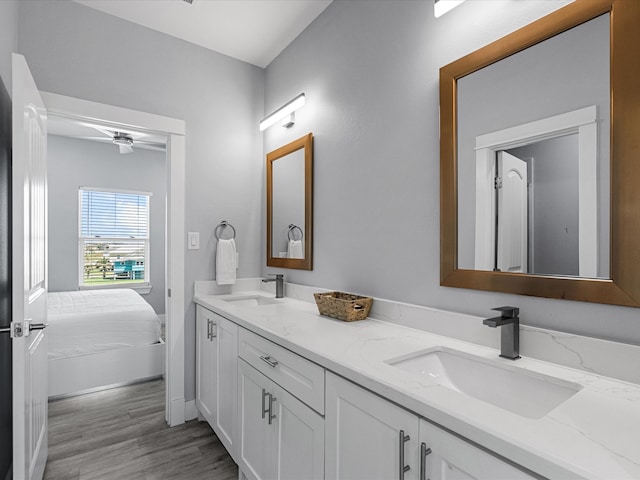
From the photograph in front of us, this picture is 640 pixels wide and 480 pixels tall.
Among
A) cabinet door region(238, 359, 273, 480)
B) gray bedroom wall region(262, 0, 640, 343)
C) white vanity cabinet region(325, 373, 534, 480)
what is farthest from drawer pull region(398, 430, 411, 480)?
cabinet door region(238, 359, 273, 480)

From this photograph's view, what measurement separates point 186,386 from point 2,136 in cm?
179

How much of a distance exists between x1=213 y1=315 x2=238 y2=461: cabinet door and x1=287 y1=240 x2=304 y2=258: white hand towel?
65 centimetres

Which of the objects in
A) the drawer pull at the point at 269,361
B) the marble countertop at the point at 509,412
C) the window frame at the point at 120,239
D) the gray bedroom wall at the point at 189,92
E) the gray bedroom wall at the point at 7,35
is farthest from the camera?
the window frame at the point at 120,239

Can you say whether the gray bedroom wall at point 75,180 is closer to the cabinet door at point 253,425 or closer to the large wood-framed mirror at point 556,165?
the cabinet door at point 253,425

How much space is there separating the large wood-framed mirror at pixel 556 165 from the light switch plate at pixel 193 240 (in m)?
1.74

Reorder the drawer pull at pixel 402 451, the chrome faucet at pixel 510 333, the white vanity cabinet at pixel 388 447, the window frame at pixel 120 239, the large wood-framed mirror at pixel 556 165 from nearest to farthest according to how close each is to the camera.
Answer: the white vanity cabinet at pixel 388 447
the drawer pull at pixel 402 451
the large wood-framed mirror at pixel 556 165
the chrome faucet at pixel 510 333
the window frame at pixel 120 239

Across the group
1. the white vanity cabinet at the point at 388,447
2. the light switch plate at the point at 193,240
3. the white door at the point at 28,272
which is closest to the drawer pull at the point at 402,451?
the white vanity cabinet at the point at 388,447

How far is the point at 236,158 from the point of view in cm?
270

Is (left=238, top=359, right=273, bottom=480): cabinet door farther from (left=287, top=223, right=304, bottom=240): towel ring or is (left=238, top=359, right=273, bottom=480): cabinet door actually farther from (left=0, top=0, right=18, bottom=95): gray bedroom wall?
(left=0, top=0, right=18, bottom=95): gray bedroom wall

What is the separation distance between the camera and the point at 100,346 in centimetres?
295

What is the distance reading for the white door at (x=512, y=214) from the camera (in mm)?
1190

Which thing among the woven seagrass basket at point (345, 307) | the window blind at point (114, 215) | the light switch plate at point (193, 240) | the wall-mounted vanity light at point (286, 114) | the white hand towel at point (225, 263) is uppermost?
the wall-mounted vanity light at point (286, 114)

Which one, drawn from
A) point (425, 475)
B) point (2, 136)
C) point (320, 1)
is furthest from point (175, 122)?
point (425, 475)

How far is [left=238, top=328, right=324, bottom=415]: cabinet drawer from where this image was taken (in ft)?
3.88
